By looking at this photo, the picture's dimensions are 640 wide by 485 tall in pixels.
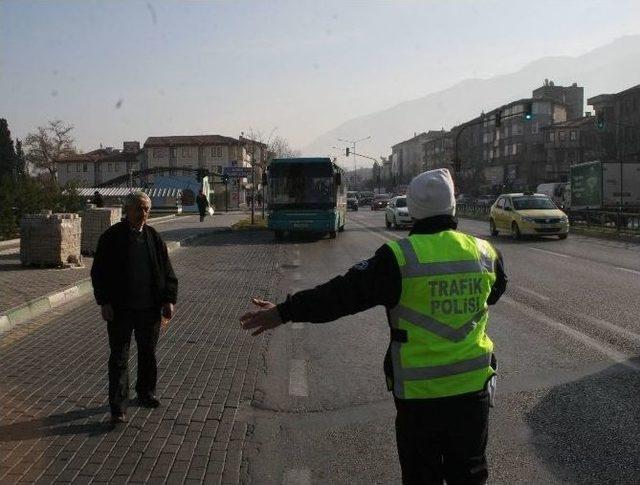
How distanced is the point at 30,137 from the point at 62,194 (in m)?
73.5

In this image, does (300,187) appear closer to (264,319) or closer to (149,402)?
(149,402)

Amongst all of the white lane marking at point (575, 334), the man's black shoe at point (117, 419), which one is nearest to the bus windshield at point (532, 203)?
the white lane marking at point (575, 334)

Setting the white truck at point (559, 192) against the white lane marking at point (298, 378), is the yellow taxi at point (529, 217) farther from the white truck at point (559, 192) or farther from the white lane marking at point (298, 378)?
the white lane marking at point (298, 378)

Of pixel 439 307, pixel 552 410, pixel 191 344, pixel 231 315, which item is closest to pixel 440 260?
pixel 439 307

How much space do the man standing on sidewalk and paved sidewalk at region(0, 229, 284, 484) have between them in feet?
1.12

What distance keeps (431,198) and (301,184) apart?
75.5 ft

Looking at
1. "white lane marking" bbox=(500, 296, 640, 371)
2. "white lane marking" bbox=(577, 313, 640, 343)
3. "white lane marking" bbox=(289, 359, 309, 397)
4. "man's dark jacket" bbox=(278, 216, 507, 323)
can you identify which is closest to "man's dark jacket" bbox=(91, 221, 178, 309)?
"white lane marking" bbox=(289, 359, 309, 397)

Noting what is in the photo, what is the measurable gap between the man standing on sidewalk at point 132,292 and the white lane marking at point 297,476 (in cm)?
153

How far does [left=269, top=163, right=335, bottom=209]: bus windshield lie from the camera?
2573 centimetres

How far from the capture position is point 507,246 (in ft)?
71.6

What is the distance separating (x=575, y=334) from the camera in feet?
27.3

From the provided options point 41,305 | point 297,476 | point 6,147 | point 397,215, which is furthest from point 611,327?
point 6,147

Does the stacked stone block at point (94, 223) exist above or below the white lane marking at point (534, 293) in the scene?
above

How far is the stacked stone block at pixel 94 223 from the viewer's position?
17328 millimetres
